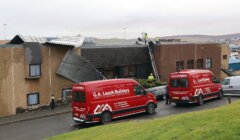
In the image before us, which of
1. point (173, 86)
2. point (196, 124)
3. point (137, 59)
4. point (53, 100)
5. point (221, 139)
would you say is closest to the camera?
point (221, 139)

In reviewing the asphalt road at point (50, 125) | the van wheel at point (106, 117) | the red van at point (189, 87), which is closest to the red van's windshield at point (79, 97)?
the van wheel at point (106, 117)

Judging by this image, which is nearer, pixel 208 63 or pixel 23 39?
pixel 23 39

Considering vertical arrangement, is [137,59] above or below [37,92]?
above

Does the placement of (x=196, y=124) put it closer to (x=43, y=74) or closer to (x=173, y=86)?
(x=173, y=86)

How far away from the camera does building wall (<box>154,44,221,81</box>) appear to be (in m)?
37.1

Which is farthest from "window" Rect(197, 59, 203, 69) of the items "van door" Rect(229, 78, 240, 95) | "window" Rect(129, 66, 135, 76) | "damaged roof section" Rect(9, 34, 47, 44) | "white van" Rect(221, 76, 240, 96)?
"damaged roof section" Rect(9, 34, 47, 44)

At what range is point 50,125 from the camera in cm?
2159

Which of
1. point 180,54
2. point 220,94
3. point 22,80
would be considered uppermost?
point 180,54

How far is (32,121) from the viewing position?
23484 mm

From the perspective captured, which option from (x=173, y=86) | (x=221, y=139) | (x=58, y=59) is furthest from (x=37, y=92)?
(x=221, y=139)

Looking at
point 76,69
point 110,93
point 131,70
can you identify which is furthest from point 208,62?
point 110,93

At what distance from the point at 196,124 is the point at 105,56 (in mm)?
22685

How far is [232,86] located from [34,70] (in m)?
15.7

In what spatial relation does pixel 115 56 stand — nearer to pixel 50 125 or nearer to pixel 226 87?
pixel 226 87
